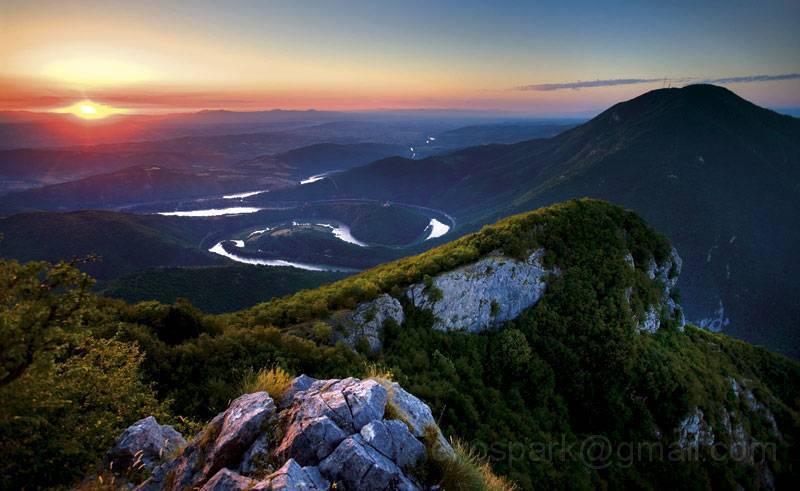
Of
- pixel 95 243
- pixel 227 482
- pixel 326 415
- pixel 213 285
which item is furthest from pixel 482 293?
pixel 95 243

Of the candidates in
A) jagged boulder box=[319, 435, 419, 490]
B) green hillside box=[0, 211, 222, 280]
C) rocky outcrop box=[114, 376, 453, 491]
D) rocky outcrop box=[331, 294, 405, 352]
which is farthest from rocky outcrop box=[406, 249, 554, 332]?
green hillside box=[0, 211, 222, 280]

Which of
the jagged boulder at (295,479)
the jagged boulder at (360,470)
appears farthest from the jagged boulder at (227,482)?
the jagged boulder at (360,470)

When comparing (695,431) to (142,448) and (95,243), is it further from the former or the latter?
(95,243)

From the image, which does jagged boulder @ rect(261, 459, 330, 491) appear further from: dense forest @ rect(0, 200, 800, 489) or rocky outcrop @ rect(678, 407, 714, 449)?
rocky outcrop @ rect(678, 407, 714, 449)

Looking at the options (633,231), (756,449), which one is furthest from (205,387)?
(756,449)

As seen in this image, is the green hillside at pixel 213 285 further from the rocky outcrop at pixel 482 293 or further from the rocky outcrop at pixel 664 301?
the rocky outcrop at pixel 664 301

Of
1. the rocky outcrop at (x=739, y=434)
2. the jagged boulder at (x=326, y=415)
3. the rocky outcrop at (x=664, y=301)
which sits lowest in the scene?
the rocky outcrop at (x=739, y=434)
